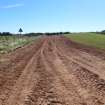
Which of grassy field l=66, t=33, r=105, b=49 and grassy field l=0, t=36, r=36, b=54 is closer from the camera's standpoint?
grassy field l=0, t=36, r=36, b=54

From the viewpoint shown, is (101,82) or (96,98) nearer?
(96,98)

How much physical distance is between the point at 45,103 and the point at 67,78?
3771 millimetres

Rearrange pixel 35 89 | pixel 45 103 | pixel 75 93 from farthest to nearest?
pixel 35 89 < pixel 75 93 < pixel 45 103

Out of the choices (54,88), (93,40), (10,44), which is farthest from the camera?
(93,40)

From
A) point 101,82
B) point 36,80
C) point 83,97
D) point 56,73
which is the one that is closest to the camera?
point 83,97

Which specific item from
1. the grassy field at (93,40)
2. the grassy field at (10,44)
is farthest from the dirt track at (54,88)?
the grassy field at (93,40)

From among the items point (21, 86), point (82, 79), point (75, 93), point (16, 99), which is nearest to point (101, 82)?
point (82, 79)

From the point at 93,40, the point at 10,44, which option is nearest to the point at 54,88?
the point at 10,44

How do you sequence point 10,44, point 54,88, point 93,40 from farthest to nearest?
point 93,40 → point 10,44 → point 54,88

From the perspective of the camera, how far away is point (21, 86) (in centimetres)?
938

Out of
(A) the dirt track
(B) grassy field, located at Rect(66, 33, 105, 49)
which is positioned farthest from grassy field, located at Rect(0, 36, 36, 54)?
(A) the dirt track

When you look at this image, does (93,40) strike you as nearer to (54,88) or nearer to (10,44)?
(10,44)

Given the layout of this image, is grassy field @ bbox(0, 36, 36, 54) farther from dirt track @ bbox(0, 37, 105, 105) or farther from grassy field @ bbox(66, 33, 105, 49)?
dirt track @ bbox(0, 37, 105, 105)

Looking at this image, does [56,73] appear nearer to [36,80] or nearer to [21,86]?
[36,80]
